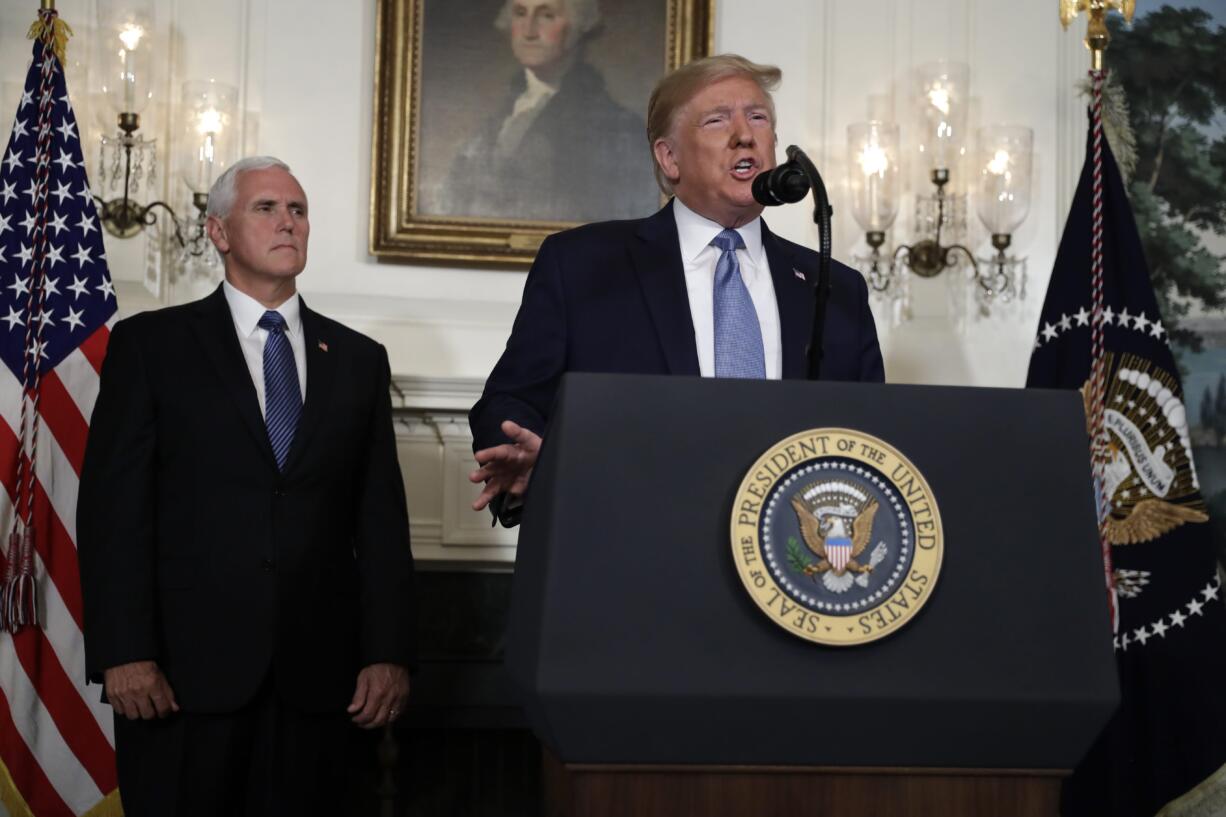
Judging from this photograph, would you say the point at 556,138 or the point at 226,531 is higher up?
the point at 556,138

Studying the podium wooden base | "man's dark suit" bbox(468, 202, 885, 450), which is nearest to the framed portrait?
"man's dark suit" bbox(468, 202, 885, 450)

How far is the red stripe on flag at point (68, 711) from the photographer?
3379mm

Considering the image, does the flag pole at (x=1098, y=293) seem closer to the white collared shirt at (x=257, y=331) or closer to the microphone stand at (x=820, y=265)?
the white collared shirt at (x=257, y=331)

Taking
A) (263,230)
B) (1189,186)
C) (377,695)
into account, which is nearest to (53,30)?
(263,230)

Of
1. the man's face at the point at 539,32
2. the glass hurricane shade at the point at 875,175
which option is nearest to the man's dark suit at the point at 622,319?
the glass hurricane shade at the point at 875,175

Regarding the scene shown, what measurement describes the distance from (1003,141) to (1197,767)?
202 centimetres

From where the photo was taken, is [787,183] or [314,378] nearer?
[787,183]

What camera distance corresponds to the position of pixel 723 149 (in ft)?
7.71

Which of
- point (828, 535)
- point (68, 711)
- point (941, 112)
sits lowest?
point (68, 711)

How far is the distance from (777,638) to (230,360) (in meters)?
2.05

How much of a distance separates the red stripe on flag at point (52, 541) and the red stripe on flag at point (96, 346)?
0.27 m

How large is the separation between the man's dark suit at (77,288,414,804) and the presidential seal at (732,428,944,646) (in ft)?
5.94

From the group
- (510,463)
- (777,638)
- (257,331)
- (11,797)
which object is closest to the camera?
(777,638)

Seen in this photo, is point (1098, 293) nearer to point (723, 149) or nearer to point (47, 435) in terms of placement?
point (723, 149)
